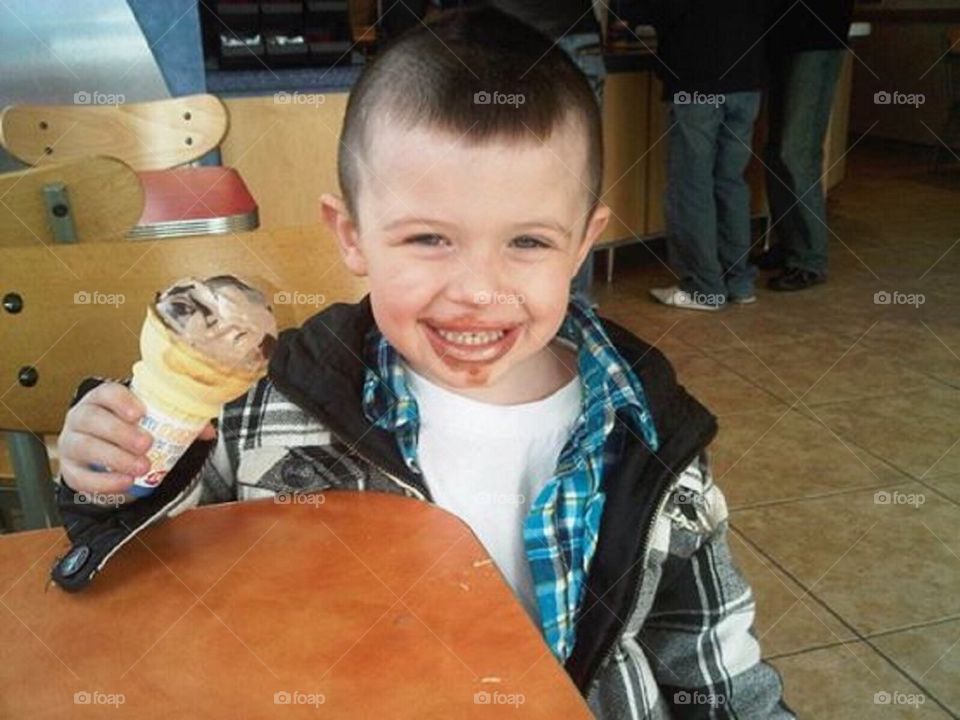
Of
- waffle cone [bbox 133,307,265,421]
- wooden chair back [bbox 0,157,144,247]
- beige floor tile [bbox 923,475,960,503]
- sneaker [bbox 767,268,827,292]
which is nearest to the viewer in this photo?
waffle cone [bbox 133,307,265,421]

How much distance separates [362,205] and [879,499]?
5.77ft

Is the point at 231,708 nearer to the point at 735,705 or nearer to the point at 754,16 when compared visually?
the point at 735,705

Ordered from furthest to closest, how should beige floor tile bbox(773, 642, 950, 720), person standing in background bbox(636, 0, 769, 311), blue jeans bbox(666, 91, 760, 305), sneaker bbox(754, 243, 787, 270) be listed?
sneaker bbox(754, 243, 787, 270), blue jeans bbox(666, 91, 760, 305), person standing in background bbox(636, 0, 769, 311), beige floor tile bbox(773, 642, 950, 720)

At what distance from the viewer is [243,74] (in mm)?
3338

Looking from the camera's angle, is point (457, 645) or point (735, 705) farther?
point (735, 705)

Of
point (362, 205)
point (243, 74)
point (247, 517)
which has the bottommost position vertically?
point (243, 74)

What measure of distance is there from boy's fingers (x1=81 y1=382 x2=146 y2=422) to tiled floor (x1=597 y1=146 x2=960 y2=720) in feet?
4.33

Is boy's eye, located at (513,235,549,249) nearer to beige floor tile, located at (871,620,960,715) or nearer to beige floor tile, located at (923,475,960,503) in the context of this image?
beige floor tile, located at (871,620,960,715)

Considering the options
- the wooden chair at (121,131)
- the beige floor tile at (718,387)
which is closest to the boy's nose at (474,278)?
the wooden chair at (121,131)

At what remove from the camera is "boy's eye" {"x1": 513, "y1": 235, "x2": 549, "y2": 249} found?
34.4 inches

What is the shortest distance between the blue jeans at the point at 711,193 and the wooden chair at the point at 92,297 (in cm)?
260

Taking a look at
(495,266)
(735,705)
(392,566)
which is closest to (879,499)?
(735,705)

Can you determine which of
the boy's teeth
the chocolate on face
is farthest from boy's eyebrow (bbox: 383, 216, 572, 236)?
the chocolate on face

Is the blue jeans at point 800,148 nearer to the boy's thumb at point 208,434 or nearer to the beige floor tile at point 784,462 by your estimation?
the beige floor tile at point 784,462
